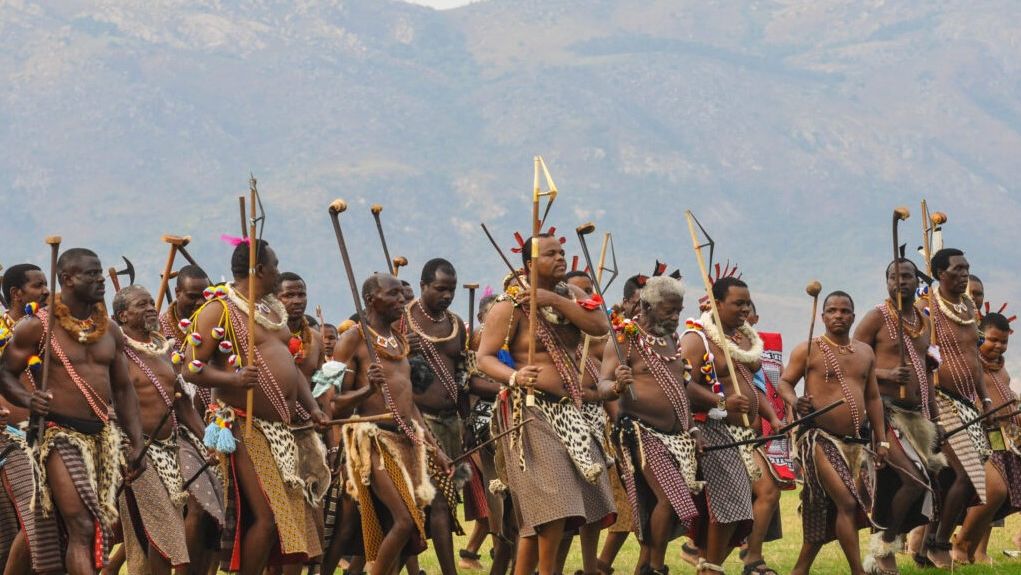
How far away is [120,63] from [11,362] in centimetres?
19034

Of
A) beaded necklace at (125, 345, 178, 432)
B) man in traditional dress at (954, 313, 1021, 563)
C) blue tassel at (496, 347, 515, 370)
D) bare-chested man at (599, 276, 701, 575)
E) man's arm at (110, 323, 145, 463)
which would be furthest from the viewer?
man in traditional dress at (954, 313, 1021, 563)

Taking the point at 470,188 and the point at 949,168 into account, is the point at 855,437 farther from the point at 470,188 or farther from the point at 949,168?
the point at 949,168

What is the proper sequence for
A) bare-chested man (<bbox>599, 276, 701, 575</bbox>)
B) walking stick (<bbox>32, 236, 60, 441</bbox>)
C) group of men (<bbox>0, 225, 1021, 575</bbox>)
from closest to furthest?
walking stick (<bbox>32, 236, 60, 441</bbox>), group of men (<bbox>0, 225, 1021, 575</bbox>), bare-chested man (<bbox>599, 276, 701, 575</bbox>)

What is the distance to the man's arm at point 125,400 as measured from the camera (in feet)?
36.7

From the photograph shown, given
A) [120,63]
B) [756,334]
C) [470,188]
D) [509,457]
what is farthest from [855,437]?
[120,63]

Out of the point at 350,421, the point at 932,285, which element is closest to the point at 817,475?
the point at 932,285

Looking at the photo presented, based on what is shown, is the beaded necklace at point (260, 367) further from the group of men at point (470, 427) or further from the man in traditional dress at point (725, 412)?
the man in traditional dress at point (725, 412)

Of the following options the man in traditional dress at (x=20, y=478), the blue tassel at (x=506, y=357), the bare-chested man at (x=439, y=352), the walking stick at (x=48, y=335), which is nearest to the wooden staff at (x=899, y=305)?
the bare-chested man at (x=439, y=352)

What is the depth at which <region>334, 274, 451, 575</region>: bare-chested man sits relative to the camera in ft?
41.6

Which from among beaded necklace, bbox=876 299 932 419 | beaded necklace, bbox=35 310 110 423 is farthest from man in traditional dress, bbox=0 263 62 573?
beaded necklace, bbox=876 299 932 419

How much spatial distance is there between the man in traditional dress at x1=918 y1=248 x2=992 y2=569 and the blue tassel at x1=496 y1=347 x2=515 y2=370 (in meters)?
4.52

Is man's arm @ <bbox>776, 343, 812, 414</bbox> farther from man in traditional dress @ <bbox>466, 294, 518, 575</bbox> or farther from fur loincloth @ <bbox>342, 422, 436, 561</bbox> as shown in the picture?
fur loincloth @ <bbox>342, 422, 436, 561</bbox>

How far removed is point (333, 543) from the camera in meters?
13.4

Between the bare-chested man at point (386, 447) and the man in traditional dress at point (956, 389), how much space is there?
14.4 feet
